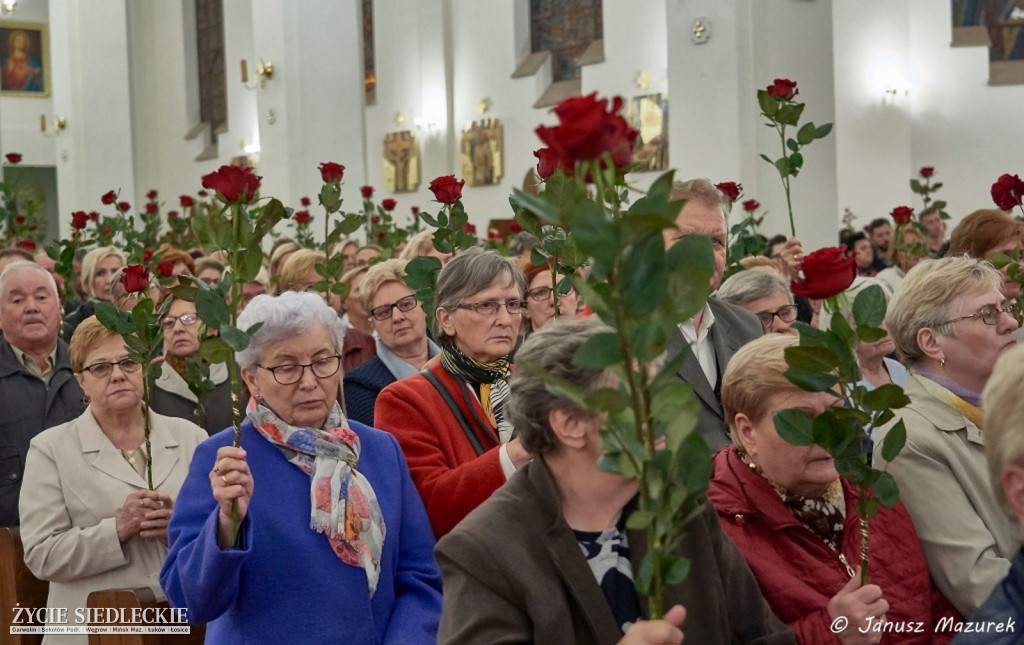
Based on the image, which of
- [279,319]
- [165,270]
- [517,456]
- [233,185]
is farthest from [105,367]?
[517,456]

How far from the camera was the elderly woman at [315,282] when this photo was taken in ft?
21.5

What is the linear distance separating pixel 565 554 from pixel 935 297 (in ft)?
5.29

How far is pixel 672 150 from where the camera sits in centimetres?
1212

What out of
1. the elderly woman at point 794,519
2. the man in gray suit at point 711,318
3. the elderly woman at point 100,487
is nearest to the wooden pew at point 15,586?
the elderly woman at point 100,487

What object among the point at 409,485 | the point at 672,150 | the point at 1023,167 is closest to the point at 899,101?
the point at 1023,167

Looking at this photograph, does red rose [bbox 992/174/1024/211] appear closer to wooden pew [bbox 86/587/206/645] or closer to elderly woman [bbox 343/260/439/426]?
elderly woman [bbox 343/260/439/426]

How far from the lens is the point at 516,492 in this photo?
2.57 metres

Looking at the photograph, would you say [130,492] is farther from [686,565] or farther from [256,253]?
[686,565]

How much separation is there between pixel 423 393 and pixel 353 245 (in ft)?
23.3

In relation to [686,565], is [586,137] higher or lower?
higher

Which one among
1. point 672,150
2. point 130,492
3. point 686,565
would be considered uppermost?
point 672,150

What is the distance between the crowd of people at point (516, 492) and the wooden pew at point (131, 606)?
0.15 m

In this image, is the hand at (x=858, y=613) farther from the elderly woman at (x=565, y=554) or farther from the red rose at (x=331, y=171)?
the red rose at (x=331, y=171)

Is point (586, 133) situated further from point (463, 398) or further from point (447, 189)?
point (447, 189)
